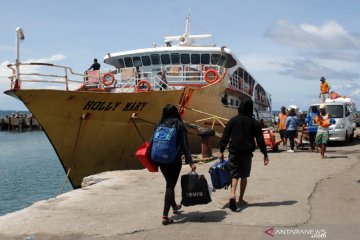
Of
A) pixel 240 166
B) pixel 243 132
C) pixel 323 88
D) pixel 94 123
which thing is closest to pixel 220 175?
pixel 240 166

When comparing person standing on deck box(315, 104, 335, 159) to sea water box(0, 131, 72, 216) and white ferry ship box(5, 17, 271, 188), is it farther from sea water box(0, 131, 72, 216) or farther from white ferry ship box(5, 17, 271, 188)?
sea water box(0, 131, 72, 216)

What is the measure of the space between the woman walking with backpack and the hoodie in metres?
0.99

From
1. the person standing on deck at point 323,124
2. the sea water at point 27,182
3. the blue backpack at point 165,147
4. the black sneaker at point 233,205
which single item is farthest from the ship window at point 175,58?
the blue backpack at point 165,147

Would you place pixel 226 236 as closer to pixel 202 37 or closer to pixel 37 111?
pixel 37 111

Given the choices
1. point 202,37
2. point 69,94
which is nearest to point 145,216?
point 69,94

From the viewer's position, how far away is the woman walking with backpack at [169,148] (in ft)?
18.6

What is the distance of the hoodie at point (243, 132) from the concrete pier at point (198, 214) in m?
0.92

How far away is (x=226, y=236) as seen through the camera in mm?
5164

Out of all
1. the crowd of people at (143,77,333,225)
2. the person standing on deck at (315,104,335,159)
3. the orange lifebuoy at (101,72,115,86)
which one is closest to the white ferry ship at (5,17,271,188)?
the orange lifebuoy at (101,72,115,86)

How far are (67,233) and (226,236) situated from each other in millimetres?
1953

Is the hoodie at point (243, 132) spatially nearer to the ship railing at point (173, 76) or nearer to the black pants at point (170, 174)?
the black pants at point (170, 174)

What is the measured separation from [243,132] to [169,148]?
1.38m

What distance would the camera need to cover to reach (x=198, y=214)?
20.5ft

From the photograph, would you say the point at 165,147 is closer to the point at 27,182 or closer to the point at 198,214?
the point at 198,214
